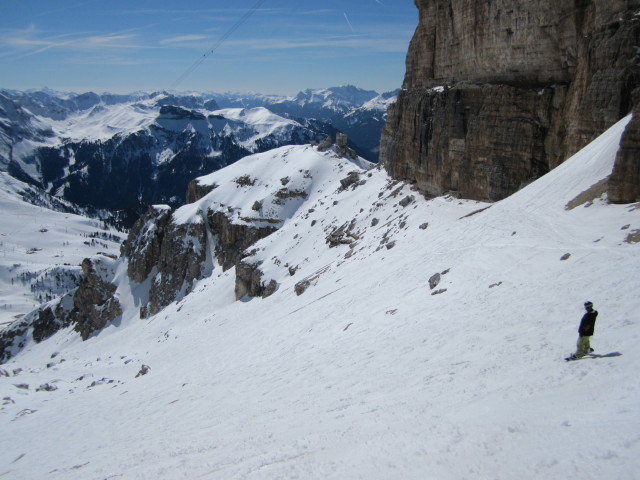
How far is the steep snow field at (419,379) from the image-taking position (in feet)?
30.0

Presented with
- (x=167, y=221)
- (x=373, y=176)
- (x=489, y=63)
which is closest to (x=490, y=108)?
(x=489, y=63)

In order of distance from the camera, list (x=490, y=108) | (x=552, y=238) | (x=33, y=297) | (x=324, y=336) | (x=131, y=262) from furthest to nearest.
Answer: (x=33, y=297), (x=131, y=262), (x=490, y=108), (x=324, y=336), (x=552, y=238)

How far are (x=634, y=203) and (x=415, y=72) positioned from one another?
115ft

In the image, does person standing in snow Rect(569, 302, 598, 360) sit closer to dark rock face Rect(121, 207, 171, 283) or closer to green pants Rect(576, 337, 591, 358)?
green pants Rect(576, 337, 591, 358)

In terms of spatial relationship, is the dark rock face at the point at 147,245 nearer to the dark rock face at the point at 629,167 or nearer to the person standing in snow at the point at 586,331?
the dark rock face at the point at 629,167

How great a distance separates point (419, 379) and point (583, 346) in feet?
15.7

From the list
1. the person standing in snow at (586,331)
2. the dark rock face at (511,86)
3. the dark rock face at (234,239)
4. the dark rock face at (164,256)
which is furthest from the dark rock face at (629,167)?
the dark rock face at (164,256)

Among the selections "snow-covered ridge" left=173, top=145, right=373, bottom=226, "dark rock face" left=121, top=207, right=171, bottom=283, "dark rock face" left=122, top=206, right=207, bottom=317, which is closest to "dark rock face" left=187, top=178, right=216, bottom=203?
"snow-covered ridge" left=173, top=145, right=373, bottom=226

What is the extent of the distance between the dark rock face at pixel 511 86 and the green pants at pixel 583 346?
62.3 ft

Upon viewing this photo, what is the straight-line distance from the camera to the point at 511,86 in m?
32.5

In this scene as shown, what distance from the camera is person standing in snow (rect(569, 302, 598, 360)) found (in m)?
10.6

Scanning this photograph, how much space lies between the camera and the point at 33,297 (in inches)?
6757

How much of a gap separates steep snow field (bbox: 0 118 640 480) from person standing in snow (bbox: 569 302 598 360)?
1.15 feet

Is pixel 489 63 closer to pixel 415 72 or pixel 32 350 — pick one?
pixel 415 72
